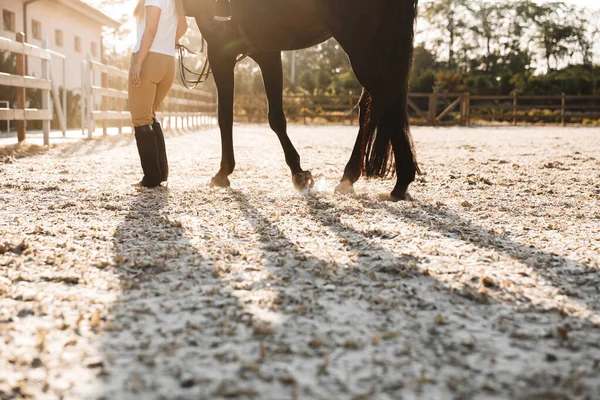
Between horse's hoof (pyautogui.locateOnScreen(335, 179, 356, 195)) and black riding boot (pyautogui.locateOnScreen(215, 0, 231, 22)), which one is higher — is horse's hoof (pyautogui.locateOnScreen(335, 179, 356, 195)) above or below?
below

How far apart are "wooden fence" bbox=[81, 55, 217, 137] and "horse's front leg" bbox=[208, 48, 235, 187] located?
21.6 feet

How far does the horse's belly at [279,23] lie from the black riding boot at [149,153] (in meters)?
1.01

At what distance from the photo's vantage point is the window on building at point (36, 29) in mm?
19492

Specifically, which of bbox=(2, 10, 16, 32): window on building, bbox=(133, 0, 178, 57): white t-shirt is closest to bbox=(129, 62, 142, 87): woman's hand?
bbox=(133, 0, 178, 57): white t-shirt

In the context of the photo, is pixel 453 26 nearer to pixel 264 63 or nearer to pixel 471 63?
pixel 471 63

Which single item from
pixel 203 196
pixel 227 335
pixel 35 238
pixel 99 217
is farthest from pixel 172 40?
pixel 227 335

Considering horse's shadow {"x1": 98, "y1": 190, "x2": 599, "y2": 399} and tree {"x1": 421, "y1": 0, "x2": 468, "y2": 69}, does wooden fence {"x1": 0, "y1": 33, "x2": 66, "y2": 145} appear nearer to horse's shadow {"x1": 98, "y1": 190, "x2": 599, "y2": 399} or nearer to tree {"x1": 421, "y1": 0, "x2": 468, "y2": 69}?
horse's shadow {"x1": 98, "y1": 190, "x2": 599, "y2": 399}

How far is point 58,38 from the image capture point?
69.9ft

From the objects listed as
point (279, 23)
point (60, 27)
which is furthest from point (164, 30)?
point (60, 27)

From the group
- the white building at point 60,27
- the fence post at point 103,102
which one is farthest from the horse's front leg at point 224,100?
the white building at point 60,27

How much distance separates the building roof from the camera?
1994 centimetres

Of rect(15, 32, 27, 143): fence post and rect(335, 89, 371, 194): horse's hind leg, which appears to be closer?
rect(335, 89, 371, 194): horse's hind leg

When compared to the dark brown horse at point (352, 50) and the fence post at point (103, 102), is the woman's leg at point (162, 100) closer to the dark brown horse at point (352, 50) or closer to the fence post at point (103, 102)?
the dark brown horse at point (352, 50)

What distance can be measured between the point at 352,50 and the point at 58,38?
20.0 meters
